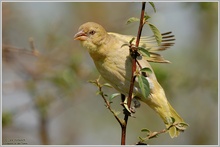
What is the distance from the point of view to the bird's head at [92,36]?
11.2ft

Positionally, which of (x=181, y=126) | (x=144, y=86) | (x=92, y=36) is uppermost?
(x=92, y=36)

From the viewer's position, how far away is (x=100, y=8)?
683 centimetres

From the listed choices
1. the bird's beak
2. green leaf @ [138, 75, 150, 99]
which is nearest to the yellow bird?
the bird's beak

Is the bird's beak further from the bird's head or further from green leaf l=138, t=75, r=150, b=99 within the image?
green leaf l=138, t=75, r=150, b=99

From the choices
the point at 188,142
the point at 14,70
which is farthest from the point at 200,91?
the point at 14,70

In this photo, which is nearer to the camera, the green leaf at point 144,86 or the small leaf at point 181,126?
the green leaf at point 144,86

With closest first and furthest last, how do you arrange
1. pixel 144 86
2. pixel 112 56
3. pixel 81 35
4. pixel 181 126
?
pixel 144 86 < pixel 181 126 < pixel 81 35 < pixel 112 56

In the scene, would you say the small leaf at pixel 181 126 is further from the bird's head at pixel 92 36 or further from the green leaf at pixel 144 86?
the bird's head at pixel 92 36

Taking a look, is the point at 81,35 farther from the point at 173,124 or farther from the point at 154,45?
the point at 173,124

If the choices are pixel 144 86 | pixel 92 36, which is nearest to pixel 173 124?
pixel 144 86

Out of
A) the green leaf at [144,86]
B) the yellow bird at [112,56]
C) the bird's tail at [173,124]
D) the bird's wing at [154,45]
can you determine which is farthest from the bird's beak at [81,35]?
the green leaf at [144,86]

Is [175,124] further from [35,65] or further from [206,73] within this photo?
[206,73]

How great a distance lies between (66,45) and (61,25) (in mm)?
321

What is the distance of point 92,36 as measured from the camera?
11.4 ft
